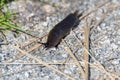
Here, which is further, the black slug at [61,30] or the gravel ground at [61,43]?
the black slug at [61,30]

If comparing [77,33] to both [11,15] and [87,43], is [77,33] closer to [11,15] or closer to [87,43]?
[87,43]

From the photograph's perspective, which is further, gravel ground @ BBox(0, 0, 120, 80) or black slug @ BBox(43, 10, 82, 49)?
black slug @ BBox(43, 10, 82, 49)

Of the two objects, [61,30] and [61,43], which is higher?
[61,30]

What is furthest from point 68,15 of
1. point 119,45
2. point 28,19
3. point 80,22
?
point 119,45
